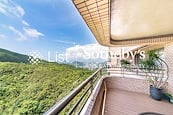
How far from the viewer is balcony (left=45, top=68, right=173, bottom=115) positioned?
3.64 feet

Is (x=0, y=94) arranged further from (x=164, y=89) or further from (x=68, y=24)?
(x=68, y=24)

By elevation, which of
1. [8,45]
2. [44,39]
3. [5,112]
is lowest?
[5,112]

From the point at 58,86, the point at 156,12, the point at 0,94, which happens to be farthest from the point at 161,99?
the point at 0,94

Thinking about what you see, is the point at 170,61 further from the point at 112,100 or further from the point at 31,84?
the point at 31,84

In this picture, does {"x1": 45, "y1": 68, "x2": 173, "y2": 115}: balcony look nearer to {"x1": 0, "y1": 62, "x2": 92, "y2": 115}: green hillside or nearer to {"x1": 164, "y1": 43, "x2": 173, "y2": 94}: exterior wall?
{"x1": 164, "y1": 43, "x2": 173, "y2": 94}: exterior wall

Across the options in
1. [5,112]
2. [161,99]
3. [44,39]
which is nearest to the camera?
[161,99]

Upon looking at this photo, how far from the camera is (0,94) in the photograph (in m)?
10.3

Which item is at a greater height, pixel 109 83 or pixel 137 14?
pixel 137 14

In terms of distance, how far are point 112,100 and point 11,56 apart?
17485 millimetres

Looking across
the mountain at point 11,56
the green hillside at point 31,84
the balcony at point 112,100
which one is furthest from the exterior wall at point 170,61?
the mountain at point 11,56

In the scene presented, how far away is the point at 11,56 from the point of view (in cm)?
1734

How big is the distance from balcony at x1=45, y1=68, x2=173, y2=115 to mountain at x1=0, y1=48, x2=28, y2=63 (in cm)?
1396

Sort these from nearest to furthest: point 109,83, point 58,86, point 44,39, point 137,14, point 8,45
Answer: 1. point 137,14
2. point 109,83
3. point 58,86
4. point 8,45
5. point 44,39

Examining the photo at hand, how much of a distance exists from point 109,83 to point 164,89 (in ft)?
6.65
